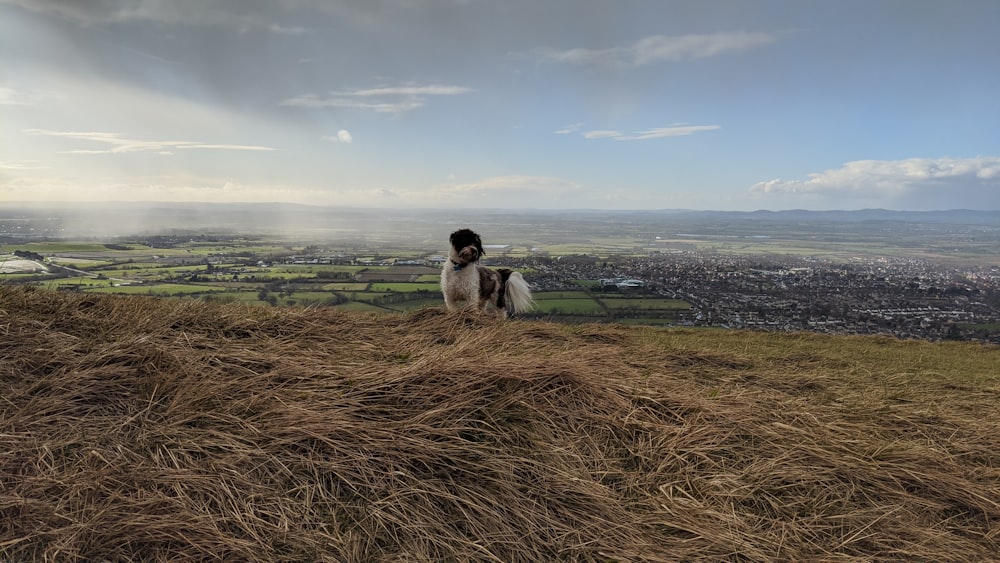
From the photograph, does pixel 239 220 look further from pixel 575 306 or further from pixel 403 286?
pixel 575 306

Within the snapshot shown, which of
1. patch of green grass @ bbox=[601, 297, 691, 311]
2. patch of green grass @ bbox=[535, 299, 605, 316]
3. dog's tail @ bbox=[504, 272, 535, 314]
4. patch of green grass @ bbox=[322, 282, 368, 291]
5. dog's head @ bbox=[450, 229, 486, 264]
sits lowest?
patch of green grass @ bbox=[601, 297, 691, 311]

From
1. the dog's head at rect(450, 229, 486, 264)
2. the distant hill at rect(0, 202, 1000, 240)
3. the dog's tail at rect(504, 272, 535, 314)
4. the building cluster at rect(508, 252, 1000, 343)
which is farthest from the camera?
the distant hill at rect(0, 202, 1000, 240)

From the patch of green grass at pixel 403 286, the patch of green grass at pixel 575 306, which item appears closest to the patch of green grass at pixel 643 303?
the patch of green grass at pixel 575 306

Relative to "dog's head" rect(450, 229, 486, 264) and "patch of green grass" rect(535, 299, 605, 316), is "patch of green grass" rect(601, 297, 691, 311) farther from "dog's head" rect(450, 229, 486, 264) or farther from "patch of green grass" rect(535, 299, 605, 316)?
"dog's head" rect(450, 229, 486, 264)

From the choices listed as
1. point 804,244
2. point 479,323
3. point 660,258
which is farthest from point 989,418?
point 804,244

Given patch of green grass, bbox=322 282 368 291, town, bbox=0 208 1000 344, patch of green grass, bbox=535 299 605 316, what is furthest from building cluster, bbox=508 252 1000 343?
patch of green grass, bbox=322 282 368 291

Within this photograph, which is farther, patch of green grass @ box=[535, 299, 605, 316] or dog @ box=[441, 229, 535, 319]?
patch of green grass @ box=[535, 299, 605, 316]

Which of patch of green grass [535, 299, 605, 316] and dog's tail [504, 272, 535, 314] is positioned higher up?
dog's tail [504, 272, 535, 314]
